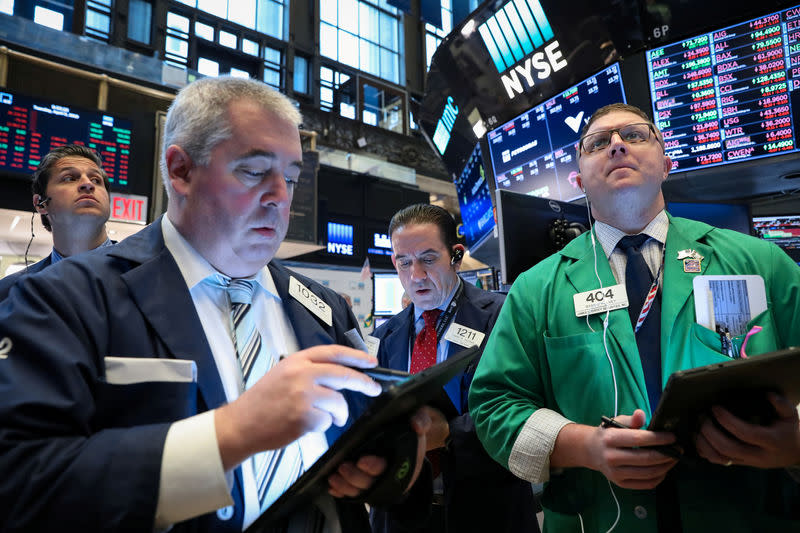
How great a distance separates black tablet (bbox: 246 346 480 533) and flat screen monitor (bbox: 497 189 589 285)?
4.21ft

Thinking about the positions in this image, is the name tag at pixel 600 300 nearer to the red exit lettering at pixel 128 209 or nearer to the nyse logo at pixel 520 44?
the nyse logo at pixel 520 44

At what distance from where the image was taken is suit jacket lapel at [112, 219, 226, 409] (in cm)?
91

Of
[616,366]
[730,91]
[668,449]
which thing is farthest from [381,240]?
[668,449]

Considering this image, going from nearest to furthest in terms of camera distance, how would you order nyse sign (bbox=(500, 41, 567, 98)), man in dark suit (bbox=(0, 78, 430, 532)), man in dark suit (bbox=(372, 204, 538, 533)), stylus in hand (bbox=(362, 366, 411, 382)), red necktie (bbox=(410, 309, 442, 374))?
man in dark suit (bbox=(0, 78, 430, 532)) → stylus in hand (bbox=(362, 366, 411, 382)) → man in dark suit (bbox=(372, 204, 538, 533)) → red necktie (bbox=(410, 309, 442, 374)) → nyse sign (bbox=(500, 41, 567, 98))

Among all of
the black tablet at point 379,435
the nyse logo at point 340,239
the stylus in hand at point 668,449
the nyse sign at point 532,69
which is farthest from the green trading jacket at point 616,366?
the nyse logo at point 340,239

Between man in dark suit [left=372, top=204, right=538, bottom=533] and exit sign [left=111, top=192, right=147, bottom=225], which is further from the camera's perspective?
exit sign [left=111, top=192, right=147, bottom=225]

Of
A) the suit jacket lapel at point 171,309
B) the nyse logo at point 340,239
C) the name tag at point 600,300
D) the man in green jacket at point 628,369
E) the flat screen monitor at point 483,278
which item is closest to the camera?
the suit jacket lapel at point 171,309

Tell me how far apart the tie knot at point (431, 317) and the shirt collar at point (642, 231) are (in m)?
0.84

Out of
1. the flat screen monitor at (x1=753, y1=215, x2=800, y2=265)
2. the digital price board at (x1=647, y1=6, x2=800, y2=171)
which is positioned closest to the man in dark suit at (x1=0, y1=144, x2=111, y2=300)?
the digital price board at (x1=647, y1=6, x2=800, y2=171)

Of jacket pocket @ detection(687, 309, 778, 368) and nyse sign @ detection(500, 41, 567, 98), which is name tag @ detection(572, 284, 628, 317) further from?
nyse sign @ detection(500, 41, 567, 98)

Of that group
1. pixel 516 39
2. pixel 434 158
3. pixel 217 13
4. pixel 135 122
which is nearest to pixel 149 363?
pixel 516 39

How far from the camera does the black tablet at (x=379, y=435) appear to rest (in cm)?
73

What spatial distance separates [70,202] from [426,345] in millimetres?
1906

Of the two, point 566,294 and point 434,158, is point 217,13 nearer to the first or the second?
point 434,158
